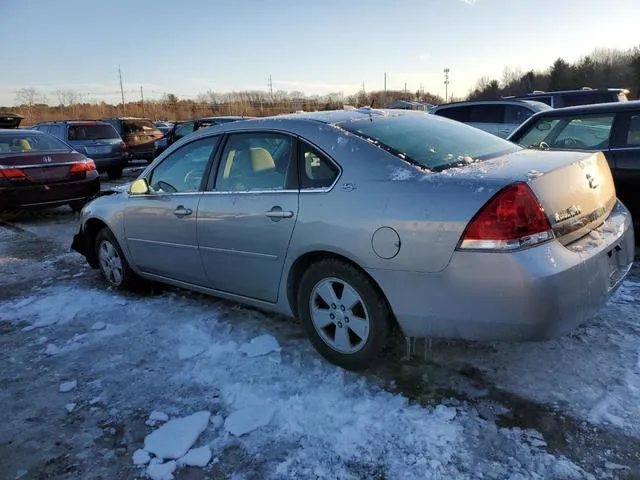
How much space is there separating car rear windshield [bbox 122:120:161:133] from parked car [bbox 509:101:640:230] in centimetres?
1366

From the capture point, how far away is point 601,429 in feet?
8.16

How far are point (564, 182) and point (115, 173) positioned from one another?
1320 cm

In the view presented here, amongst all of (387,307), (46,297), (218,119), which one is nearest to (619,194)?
(387,307)

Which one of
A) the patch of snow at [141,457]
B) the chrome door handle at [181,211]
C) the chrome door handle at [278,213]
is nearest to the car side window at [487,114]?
the chrome door handle at [181,211]

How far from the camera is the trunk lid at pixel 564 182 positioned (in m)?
2.57

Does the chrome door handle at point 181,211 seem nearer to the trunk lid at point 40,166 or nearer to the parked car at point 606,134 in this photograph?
the parked car at point 606,134

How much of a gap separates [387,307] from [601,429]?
119 cm

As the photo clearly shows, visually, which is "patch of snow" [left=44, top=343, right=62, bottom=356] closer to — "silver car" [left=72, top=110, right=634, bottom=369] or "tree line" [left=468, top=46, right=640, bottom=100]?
"silver car" [left=72, top=110, right=634, bottom=369]

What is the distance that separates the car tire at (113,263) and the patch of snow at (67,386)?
1.60 meters

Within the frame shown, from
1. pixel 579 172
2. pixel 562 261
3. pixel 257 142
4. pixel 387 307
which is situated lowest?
pixel 387 307

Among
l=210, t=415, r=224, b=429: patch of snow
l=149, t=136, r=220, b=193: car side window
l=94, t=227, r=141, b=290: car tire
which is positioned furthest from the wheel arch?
l=94, t=227, r=141, b=290: car tire

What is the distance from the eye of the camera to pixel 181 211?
13.0 ft

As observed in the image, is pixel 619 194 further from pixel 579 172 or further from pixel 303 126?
pixel 303 126

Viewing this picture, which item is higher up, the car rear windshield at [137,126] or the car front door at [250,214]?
the car rear windshield at [137,126]
